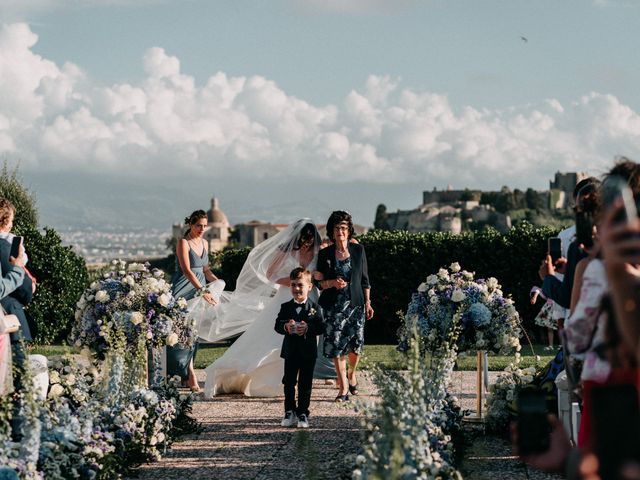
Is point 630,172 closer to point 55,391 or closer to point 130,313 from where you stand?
point 55,391

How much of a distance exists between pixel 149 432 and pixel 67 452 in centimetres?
101

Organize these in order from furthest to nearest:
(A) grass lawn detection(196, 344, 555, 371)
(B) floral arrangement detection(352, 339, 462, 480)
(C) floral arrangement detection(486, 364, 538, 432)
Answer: (A) grass lawn detection(196, 344, 555, 371), (C) floral arrangement detection(486, 364, 538, 432), (B) floral arrangement detection(352, 339, 462, 480)

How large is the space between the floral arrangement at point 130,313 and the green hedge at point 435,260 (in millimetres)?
9707

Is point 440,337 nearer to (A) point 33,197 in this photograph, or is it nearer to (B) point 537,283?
(B) point 537,283

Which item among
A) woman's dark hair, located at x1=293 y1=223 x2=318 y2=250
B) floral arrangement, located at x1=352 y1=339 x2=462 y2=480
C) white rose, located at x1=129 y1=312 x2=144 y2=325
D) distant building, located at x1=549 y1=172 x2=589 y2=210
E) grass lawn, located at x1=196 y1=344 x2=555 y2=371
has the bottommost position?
floral arrangement, located at x1=352 y1=339 x2=462 y2=480

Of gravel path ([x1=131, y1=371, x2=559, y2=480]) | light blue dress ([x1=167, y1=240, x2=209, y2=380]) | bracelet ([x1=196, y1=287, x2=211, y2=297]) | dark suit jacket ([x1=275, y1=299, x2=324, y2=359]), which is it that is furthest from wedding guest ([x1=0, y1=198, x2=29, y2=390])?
light blue dress ([x1=167, y1=240, x2=209, y2=380])

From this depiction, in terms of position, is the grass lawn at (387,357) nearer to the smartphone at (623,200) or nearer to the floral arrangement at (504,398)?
the floral arrangement at (504,398)

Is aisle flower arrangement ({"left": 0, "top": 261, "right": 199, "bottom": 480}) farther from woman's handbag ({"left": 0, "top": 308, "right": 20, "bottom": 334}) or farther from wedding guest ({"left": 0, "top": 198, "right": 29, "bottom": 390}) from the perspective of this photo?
woman's handbag ({"left": 0, "top": 308, "right": 20, "bottom": 334})

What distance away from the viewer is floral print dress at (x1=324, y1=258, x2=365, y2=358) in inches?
344

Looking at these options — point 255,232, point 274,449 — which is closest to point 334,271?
point 274,449

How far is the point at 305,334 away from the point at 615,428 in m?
5.83

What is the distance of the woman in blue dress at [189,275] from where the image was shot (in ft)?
30.8

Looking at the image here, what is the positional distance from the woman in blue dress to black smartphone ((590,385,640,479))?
7.49m

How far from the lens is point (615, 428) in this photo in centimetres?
187
